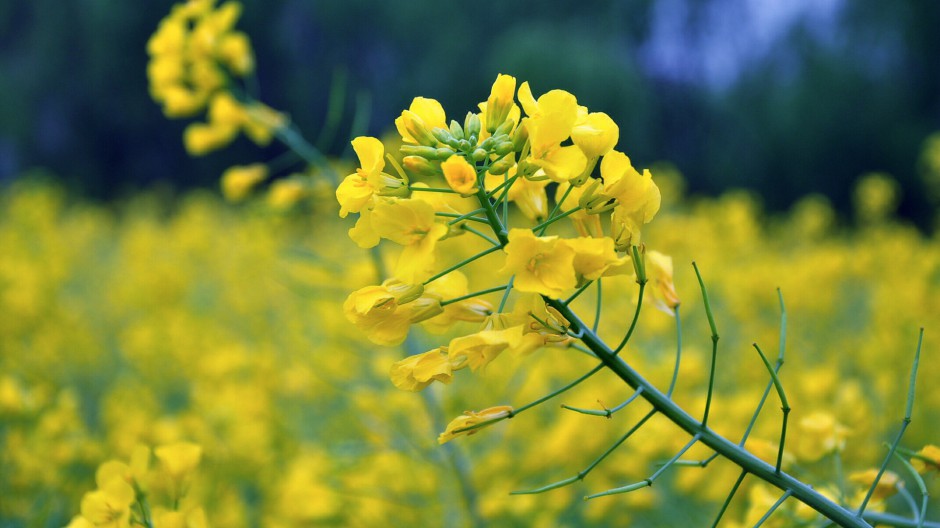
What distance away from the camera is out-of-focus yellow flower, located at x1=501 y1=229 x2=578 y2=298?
2.28ft

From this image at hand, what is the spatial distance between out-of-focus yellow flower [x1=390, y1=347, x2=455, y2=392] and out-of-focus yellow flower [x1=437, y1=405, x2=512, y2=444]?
0.15 ft

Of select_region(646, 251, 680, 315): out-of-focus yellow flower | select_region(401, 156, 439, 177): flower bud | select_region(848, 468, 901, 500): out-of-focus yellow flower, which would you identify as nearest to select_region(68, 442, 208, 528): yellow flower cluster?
select_region(401, 156, 439, 177): flower bud

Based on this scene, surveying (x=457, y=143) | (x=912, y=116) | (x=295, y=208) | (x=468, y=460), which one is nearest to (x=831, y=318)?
(x=468, y=460)

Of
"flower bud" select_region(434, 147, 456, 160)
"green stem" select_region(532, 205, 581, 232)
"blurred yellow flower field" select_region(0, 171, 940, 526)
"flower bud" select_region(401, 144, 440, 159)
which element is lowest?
"blurred yellow flower field" select_region(0, 171, 940, 526)

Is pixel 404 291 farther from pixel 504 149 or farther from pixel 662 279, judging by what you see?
pixel 662 279

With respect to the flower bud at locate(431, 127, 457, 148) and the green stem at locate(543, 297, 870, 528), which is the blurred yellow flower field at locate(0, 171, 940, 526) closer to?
the green stem at locate(543, 297, 870, 528)

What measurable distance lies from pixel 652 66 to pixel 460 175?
1074cm

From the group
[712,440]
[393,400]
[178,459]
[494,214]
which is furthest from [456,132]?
[393,400]

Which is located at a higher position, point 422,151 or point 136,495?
point 422,151

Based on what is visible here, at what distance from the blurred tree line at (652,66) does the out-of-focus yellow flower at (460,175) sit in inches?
338

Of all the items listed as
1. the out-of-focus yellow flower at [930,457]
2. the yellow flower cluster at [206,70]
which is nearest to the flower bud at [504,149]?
Result: the out-of-focus yellow flower at [930,457]

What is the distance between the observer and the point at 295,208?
1.92 meters

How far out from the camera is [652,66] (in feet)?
35.5

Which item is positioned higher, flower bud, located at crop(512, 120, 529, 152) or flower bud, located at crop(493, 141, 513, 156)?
flower bud, located at crop(512, 120, 529, 152)
